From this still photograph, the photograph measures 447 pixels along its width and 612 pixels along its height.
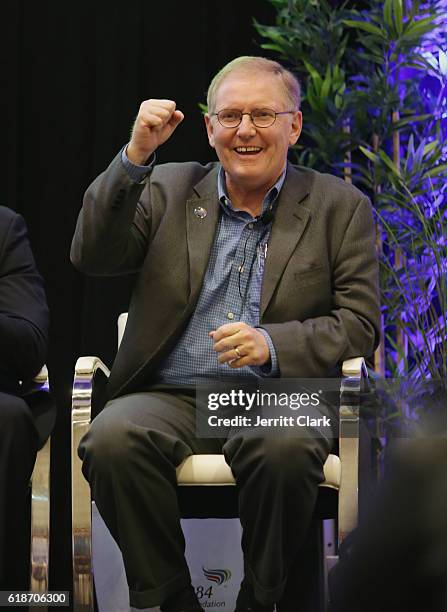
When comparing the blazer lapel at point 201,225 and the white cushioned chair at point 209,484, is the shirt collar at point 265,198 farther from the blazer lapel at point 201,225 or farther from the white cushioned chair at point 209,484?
the white cushioned chair at point 209,484

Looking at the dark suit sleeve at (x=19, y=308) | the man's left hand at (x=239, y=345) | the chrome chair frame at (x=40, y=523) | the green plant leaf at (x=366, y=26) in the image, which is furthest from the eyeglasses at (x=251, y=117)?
the chrome chair frame at (x=40, y=523)

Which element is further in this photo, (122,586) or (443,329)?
(443,329)

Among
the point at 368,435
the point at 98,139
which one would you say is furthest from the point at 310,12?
the point at 368,435

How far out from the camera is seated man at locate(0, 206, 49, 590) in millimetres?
2695

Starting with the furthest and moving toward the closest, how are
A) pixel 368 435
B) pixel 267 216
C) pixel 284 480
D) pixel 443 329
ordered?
pixel 443 329 → pixel 267 216 → pixel 368 435 → pixel 284 480

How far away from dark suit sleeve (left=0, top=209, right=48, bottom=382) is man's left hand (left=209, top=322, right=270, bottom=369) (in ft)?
2.17

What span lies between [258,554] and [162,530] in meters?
0.25

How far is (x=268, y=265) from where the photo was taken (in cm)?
285

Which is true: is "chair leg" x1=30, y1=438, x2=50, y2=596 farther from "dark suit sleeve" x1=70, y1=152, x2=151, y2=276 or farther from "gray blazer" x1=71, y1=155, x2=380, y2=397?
"dark suit sleeve" x1=70, y1=152, x2=151, y2=276

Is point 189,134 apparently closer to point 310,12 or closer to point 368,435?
point 310,12

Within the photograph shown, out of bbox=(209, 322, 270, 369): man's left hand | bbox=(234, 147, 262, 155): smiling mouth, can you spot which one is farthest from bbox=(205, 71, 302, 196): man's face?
bbox=(209, 322, 270, 369): man's left hand

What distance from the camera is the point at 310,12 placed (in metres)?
3.88

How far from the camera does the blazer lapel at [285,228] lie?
284cm

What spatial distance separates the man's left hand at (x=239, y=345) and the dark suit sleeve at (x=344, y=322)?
0.06 meters
